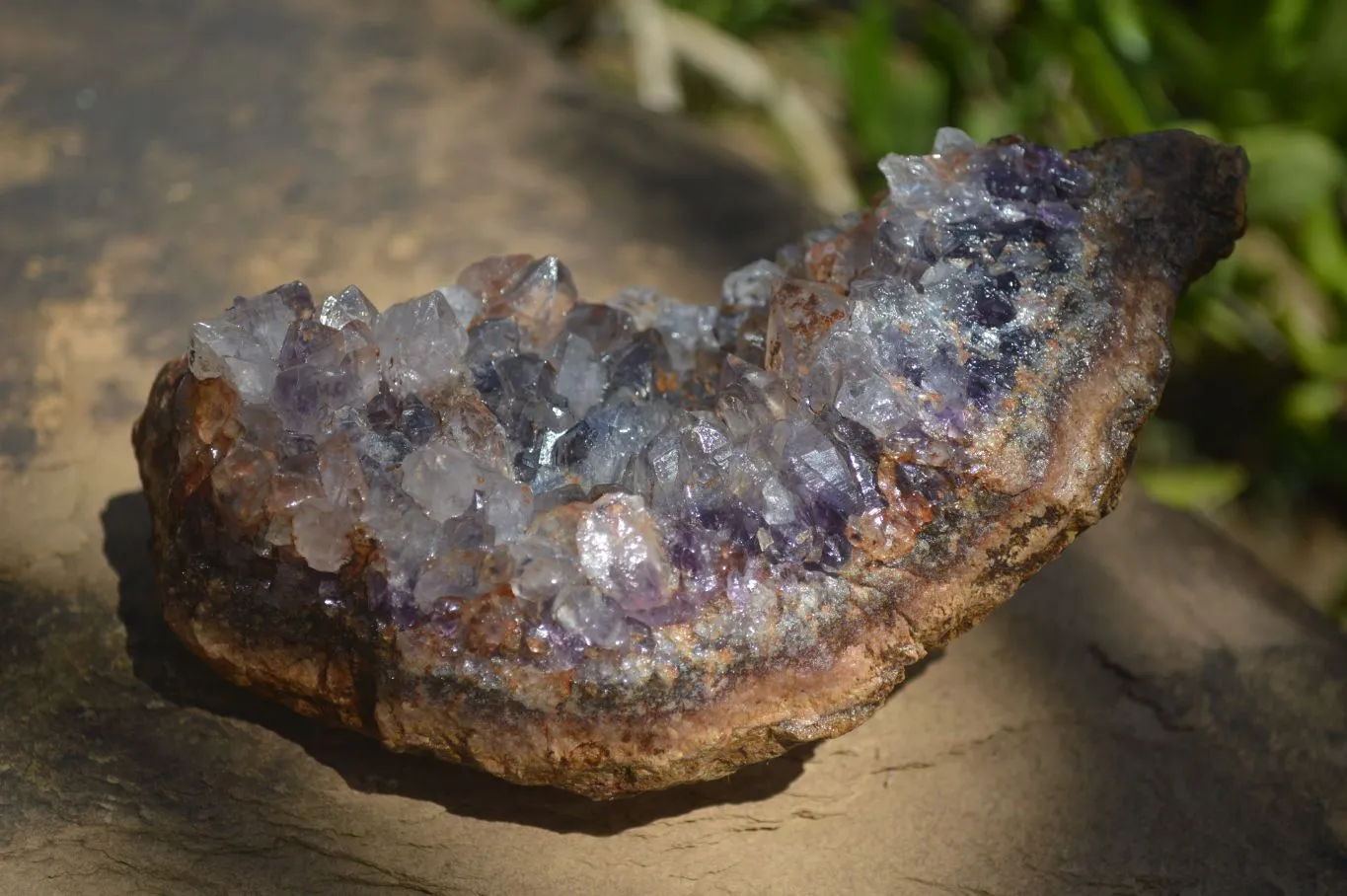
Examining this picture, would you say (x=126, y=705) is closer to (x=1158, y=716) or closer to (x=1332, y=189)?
(x=1158, y=716)

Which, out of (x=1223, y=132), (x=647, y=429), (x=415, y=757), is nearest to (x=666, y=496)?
(x=647, y=429)

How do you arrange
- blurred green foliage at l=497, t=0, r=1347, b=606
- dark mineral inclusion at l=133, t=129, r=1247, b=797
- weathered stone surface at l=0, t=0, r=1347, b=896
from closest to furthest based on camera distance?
dark mineral inclusion at l=133, t=129, r=1247, b=797, weathered stone surface at l=0, t=0, r=1347, b=896, blurred green foliage at l=497, t=0, r=1347, b=606

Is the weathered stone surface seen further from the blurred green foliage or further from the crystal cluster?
the blurred green foliage

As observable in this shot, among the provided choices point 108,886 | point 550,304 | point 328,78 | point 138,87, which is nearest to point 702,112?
point 328,78

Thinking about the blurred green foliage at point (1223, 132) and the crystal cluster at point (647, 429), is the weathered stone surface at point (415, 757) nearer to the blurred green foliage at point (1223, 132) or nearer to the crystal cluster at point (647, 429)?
the crystal cluster at point (647, 429)

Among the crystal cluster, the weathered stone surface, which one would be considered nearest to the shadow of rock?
the weathered stone surface

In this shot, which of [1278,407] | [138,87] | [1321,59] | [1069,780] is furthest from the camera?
[1278,407]
